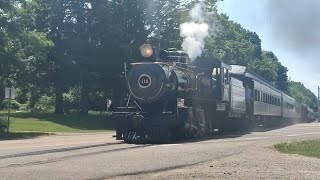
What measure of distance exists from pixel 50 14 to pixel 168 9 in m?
13.0

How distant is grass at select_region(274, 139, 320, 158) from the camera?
54.8 ft

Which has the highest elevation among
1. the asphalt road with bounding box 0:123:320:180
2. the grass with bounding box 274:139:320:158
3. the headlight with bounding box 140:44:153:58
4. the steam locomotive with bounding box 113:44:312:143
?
the headlight with bounding box 140:44:153:58

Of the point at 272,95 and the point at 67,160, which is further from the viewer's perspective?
the point at 272,95

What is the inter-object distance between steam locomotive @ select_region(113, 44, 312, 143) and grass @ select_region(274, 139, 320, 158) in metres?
4.50

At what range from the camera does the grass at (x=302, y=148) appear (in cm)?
1671

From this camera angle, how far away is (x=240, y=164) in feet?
43.3

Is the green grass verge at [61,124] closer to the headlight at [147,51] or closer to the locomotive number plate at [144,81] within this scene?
the headlight at [147,51]

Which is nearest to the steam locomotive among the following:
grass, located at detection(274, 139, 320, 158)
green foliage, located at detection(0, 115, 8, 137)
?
grass, located at detection(274, 139, 320, 158)

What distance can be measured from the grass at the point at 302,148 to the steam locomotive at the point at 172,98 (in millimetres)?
4498

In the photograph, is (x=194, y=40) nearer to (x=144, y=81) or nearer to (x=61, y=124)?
(x=144, y=81)

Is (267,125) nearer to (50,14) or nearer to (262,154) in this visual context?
(50,14)

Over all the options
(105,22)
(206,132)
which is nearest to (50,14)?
(105,22)

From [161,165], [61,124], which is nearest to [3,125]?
[61,124]

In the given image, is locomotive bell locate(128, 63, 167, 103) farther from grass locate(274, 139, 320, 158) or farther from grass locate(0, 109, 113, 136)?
grass locate(0, 109, 113, 136)
